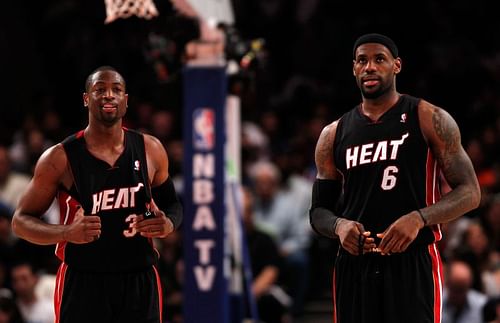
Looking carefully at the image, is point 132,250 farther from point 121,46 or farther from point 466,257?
point 121,46

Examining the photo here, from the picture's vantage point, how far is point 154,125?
14.5 meters

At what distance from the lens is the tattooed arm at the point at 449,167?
6.20m

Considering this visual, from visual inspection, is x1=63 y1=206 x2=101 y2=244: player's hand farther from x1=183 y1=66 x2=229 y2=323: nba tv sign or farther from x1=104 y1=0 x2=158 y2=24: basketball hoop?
x1=183 y1=66 x2=229 y2=323: nba tv sign

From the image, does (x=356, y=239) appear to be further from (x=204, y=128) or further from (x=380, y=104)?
(x=204, y=128)

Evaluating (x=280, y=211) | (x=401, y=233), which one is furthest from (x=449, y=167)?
(x=280, y=211)

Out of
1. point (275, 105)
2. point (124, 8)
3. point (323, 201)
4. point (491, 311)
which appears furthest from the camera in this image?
point (275, 105)

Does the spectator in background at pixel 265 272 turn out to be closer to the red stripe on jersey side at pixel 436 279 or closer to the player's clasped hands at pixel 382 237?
the red stripe on jersey side at pixel 436 279

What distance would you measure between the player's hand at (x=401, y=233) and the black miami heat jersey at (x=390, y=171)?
209mm

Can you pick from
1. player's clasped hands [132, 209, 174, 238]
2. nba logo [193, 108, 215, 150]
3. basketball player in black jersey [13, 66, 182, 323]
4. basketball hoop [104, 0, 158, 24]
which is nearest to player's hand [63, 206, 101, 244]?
basketball player in black jersey [13, 66, 182, 323]

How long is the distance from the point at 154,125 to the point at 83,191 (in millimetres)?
7946

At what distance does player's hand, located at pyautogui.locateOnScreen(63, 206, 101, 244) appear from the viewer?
6305 millimetres

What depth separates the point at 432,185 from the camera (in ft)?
21.1

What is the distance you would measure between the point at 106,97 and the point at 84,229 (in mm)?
788

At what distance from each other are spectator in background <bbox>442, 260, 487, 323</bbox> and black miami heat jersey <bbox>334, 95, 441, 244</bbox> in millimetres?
4349
